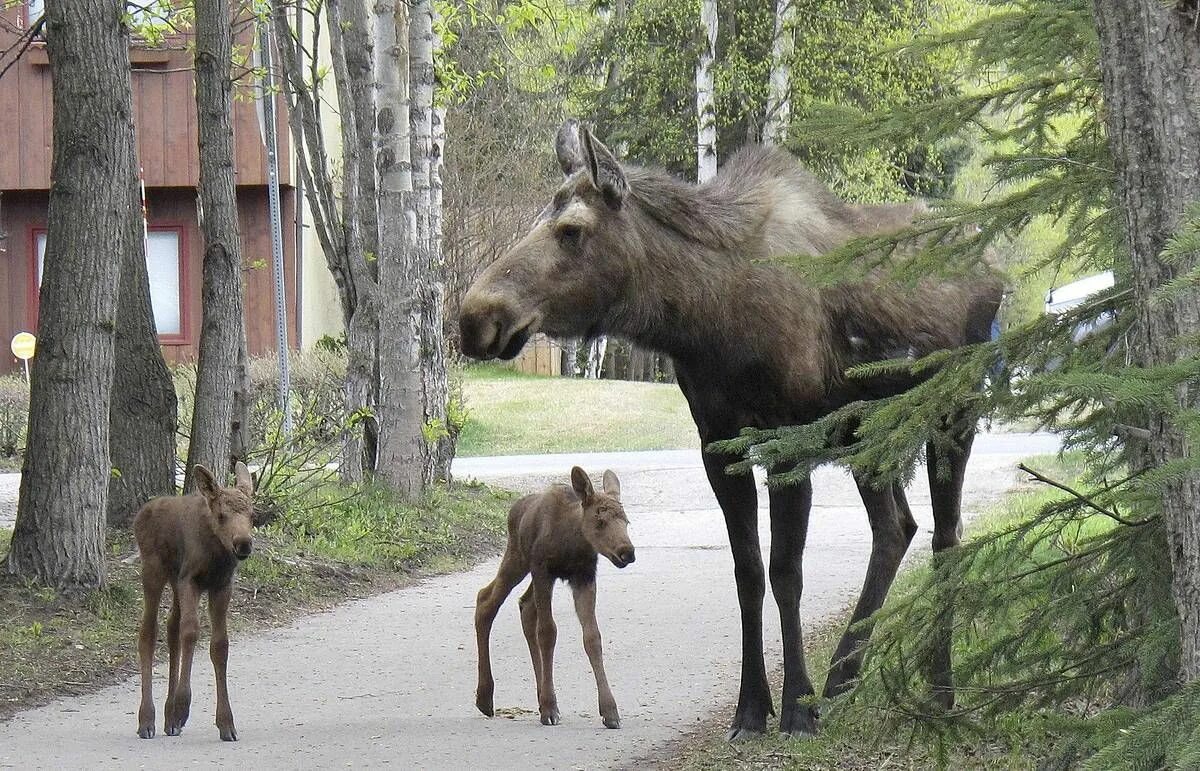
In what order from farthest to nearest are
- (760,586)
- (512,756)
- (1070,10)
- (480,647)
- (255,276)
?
(255,276) → (480,647) → (760,586) → (512,756) → (1070,10)

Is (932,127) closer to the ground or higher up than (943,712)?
higher up

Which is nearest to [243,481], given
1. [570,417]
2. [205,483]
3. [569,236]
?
[205,483]

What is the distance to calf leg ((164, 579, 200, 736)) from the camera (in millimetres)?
6910

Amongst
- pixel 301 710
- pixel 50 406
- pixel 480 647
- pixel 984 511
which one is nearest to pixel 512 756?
pixel 480 647

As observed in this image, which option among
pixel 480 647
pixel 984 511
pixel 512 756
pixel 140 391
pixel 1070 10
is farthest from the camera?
pixel 984 511

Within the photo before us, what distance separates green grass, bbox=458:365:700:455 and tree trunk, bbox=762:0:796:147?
5679mm

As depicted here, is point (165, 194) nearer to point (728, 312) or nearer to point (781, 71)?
point (781, 71)

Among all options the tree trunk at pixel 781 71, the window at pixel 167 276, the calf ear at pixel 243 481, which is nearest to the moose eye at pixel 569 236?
the calf ear at pixel 243 481

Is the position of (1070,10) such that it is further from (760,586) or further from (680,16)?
(680,16)

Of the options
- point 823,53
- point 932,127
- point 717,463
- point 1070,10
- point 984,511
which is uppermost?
point 823,53

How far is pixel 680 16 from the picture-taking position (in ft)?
111

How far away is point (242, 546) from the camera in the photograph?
6.67m

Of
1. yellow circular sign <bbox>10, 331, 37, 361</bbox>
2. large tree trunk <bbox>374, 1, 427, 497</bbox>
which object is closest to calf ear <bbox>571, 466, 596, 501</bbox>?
large tree trunk <bbox>374, 1, 427, 497</bbox>

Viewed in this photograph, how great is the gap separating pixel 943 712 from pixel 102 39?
22.5 ft
